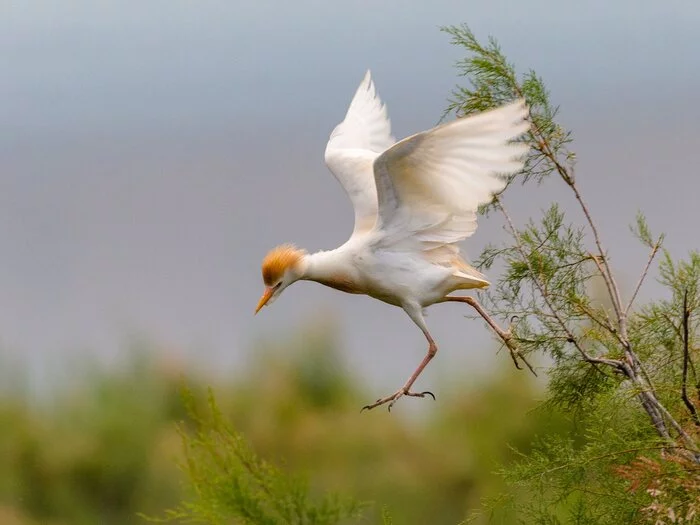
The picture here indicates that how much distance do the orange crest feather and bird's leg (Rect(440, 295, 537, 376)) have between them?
266mm

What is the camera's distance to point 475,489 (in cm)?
378

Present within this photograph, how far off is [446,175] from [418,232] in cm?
15

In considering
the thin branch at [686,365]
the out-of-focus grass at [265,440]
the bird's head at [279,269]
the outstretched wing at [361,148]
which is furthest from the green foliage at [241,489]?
the out-of-focus grass at [265,440]

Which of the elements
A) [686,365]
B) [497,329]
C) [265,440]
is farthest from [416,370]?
[265,440]

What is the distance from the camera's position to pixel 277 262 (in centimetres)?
170

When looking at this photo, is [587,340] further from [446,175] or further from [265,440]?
[265,440]

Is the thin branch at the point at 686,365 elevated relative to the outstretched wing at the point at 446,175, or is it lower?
lower

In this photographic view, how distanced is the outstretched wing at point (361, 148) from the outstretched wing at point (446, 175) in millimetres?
183

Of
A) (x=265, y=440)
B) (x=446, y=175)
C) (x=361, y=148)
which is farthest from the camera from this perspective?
(x=265, y=440)

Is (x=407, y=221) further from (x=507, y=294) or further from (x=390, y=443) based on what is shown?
(x=390, y=443)

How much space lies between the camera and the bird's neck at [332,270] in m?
1.71

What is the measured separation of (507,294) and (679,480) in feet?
1.50

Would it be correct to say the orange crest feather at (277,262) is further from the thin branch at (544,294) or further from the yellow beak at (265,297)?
the thin branch at (544,294)

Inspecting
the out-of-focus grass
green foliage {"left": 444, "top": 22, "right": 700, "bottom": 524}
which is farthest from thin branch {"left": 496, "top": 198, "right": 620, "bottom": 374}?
the out-of-focus grass
